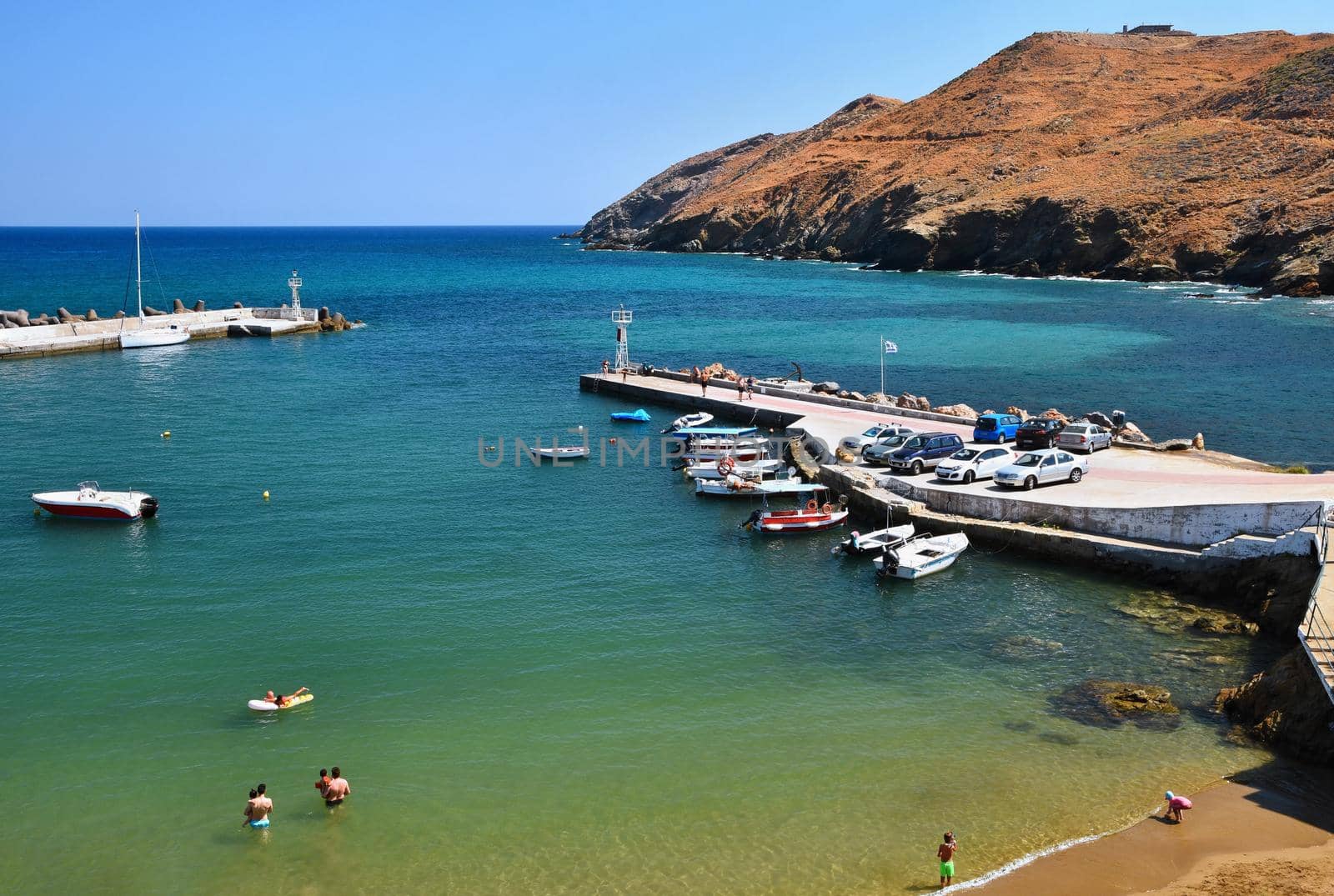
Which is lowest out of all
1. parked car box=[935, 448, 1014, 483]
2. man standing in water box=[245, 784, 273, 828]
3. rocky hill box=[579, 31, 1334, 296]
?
man standing in water box=[245, 784, 273, 828]

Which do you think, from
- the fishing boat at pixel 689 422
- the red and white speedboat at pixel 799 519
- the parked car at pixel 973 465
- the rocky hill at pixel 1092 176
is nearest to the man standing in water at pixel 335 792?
the red and white speedboat at pixel 799 519

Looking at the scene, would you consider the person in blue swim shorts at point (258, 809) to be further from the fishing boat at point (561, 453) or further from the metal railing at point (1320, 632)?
the fishing boat at point (561, 453)

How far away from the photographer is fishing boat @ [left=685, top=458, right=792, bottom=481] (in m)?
39.2

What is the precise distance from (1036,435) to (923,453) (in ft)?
13.7

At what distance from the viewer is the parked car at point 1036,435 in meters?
37.0

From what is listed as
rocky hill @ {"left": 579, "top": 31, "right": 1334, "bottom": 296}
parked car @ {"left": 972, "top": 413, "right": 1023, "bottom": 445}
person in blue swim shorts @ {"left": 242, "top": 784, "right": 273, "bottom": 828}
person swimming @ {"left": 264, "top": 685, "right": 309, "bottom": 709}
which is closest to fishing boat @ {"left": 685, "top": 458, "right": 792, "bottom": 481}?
parked car @ {"left": 972, "top": 413, "right": 1023, "bottom": 445}

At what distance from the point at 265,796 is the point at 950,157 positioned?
15432cm

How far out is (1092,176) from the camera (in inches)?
5128

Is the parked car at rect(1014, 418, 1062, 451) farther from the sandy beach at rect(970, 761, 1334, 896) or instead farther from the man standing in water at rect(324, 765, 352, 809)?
the man standing in water at rect(324, 765, 352, 809)

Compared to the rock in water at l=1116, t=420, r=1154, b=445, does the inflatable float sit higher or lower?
lower

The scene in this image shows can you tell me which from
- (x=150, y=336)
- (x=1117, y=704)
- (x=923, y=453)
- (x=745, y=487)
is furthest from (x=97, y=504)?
(x=150, y=336)

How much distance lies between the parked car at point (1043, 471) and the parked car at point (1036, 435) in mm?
3183

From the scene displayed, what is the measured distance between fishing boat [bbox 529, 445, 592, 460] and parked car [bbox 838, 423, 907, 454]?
429 inches

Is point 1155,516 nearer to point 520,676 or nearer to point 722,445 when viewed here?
point 520,676
